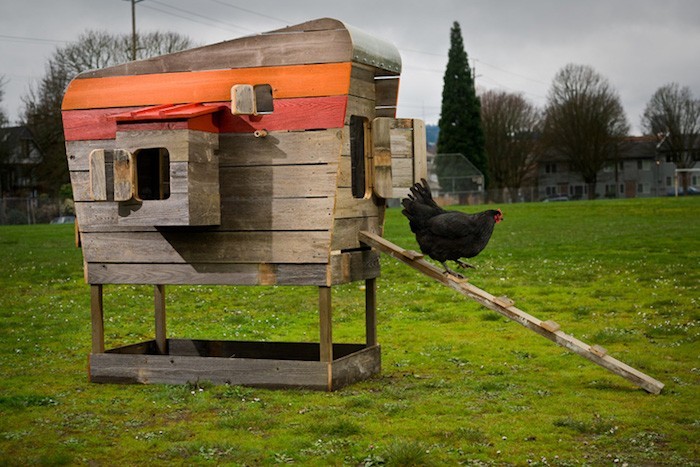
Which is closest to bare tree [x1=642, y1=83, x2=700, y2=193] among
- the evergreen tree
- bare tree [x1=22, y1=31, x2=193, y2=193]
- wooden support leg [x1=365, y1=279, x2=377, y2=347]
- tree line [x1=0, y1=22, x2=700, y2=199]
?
tree line [x1=0, y1=22, x2=700, y2=199]

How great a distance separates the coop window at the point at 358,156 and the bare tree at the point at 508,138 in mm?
79551

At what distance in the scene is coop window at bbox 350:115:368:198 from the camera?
10148mm

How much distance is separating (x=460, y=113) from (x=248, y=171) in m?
72.9

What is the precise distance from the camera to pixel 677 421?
8352 mm

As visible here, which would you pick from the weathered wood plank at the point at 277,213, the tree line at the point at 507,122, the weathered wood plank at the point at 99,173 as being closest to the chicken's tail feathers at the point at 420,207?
the weathered wood plank at the point at 277,213

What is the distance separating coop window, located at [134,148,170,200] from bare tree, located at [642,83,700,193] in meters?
93.2

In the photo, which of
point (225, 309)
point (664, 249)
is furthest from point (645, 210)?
point (225, 309)

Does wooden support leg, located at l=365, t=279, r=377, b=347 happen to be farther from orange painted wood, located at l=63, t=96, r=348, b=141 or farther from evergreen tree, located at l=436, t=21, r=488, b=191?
evergreen tree, located at l=436, t=21, r=488, b=191

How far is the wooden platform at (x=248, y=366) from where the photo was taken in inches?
380

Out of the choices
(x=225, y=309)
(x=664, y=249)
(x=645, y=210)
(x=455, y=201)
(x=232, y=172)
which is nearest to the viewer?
(x=232, y=172)

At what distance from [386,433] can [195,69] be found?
438 cm

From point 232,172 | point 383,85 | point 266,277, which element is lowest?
point 266,277

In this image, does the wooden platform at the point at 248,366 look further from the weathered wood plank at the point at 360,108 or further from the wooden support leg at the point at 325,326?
the weathered wood plank at the point at 360,108

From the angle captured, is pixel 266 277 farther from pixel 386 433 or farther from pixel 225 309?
pixel 225 309
